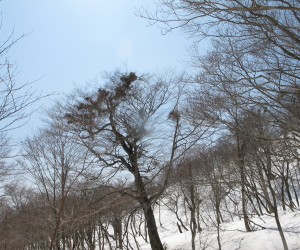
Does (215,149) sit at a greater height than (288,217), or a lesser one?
greater

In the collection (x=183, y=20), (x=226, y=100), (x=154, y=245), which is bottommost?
(x=154, y=245)

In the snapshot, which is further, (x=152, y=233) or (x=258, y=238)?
(x=152, y=233)

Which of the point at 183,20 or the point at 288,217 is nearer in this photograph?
the point at 183,20

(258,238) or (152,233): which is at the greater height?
(152,233)

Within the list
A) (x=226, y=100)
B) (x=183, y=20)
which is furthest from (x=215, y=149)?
(x=183, y=20)

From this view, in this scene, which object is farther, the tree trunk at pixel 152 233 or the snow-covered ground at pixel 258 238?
the tree trunk at pixel 152 233

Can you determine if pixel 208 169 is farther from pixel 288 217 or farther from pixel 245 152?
pixel 288 217

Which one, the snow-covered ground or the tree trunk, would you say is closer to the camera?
the snow-covered ground

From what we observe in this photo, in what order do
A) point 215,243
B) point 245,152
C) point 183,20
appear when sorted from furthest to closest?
point 215,243 < point 245,152 < point 183,20

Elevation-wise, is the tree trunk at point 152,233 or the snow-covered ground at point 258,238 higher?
the tree trunk at point 152,233

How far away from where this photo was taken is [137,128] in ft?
52.3

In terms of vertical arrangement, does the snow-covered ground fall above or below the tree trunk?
below

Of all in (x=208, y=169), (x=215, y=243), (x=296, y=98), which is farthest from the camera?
(x=215, y=243)

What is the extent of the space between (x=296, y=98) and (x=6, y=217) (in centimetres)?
2496
